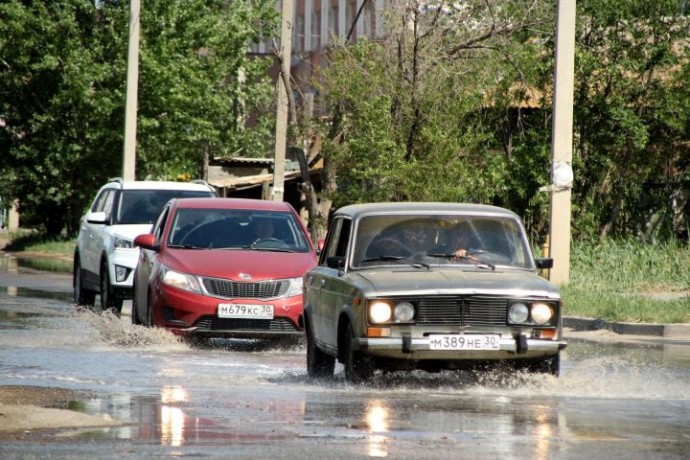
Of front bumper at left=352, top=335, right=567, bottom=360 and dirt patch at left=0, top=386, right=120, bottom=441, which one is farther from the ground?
front bumper at left=352, top=335, right=567, bottom=360

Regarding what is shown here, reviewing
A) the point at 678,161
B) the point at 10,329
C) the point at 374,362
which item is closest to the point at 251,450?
the point at 374,362

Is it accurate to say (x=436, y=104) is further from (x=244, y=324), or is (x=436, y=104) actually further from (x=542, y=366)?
(x=542, y=366)

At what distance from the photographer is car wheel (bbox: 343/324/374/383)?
41.9 feet

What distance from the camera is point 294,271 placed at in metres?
17.5

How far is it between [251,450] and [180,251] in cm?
916

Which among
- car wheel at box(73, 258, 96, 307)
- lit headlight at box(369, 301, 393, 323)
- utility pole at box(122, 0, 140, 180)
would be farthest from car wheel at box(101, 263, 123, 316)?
utility pole at box(122, 0, 140, 180)

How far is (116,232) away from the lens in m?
22.6

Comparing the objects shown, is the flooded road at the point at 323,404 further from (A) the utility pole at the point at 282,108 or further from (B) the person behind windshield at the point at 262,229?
(A) the utility pole at the point at 282,108

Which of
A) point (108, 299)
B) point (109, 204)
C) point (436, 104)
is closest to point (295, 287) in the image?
point (108, 299)

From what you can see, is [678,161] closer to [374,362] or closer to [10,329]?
[10,329]

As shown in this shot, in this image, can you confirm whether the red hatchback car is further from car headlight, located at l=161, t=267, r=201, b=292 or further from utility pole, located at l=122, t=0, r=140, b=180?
utility pole, located at l=122, t=0, r=140, b=180

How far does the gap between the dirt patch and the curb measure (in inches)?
379

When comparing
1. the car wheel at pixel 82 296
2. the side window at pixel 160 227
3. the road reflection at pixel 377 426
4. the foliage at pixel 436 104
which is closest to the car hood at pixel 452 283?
the road reflection at pixel 377 426

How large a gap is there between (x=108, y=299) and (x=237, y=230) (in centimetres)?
446
